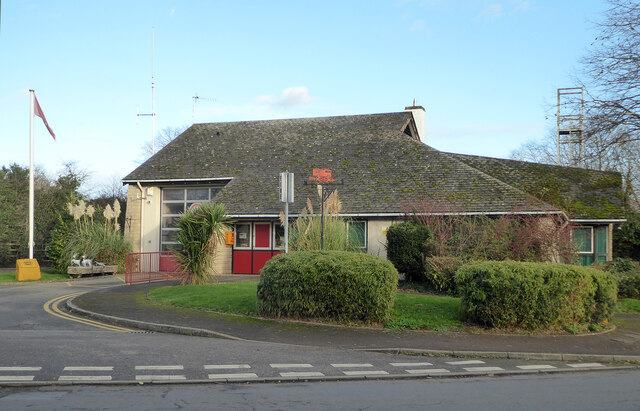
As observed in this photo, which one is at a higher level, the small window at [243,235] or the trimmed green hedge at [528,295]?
the small window at [243,235]

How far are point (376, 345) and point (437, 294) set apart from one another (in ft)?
21.8

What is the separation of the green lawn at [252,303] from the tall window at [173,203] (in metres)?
10.4

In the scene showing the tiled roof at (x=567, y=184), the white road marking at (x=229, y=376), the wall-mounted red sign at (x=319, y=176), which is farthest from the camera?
the tiled roof at (x=567, y=184)

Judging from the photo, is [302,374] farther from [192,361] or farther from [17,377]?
[17,377]

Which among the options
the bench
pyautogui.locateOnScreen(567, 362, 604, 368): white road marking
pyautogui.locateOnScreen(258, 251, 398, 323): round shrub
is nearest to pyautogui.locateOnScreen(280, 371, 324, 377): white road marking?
pyautogui.locateOnScreen(258, 251, 398, 323): round shrub

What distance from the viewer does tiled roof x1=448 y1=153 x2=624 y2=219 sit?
21609 mm

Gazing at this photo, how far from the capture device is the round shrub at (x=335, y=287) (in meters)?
11.2

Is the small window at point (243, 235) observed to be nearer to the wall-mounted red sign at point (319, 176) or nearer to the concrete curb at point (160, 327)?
the wall-mounted red sign at point (319, 176)

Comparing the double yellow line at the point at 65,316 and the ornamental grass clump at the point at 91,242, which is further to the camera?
the ornamental grass clump at the point at 91,242

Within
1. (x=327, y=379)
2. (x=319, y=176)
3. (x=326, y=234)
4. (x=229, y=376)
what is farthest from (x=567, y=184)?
(x=229, y=376)

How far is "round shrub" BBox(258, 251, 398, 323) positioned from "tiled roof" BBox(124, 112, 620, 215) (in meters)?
7.96

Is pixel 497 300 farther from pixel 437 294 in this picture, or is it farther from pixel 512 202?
pixel 512 202

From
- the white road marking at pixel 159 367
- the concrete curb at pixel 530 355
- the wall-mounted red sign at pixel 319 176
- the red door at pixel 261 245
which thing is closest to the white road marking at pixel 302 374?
the white road marking at pixel 159 367

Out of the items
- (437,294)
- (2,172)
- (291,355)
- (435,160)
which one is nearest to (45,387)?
(291,355)
